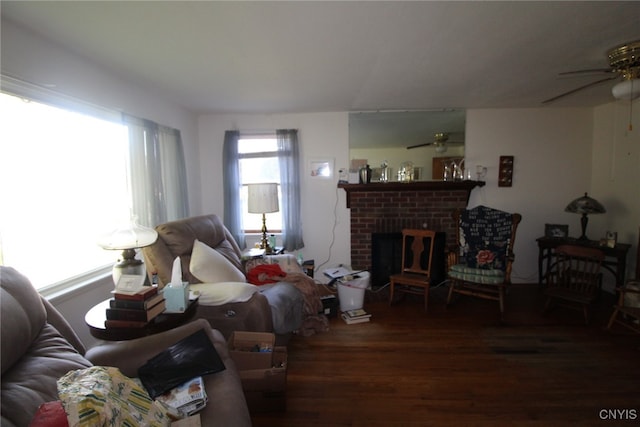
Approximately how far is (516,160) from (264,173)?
3251mm

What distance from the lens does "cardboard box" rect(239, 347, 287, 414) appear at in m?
1.69

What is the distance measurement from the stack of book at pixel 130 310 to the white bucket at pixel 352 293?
1910mm

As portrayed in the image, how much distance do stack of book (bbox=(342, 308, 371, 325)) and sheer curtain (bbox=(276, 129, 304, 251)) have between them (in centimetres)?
119

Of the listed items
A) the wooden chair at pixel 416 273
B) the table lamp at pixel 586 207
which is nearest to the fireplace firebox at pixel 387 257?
the wooden chair at pixel 416 273

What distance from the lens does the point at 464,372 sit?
2100mm

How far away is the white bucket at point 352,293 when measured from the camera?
3066mm

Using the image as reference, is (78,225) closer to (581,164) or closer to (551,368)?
(551,368)

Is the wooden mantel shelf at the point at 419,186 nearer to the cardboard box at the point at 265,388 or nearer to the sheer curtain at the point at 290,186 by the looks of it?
the sheer curtain at the point at 290,186

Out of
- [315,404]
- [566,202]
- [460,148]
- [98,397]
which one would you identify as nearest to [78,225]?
[98,397]

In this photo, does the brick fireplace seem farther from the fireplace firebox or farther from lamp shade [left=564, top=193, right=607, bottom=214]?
lamp shade [left=564, top=193, right=607, bottom=214]

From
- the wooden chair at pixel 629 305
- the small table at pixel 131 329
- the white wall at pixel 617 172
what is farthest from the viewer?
the white wall at pixel 617 172

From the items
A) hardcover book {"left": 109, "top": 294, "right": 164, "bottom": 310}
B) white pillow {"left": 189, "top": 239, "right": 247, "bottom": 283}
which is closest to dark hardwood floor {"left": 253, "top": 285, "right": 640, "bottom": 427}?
white pillow {"left": 189, "top": 239, "right": 247, "bottom": 283}

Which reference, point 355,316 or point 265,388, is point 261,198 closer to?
point 355,316

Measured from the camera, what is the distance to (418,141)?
12.4 feet
